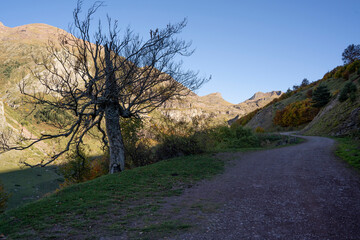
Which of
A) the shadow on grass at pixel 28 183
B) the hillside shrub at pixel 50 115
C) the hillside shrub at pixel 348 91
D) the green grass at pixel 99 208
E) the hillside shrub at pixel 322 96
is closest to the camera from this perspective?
the green grass at pixel 99 208

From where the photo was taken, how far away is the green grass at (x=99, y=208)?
12.7 feet

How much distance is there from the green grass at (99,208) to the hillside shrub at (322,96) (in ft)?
122

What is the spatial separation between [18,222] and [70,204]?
1.17 m

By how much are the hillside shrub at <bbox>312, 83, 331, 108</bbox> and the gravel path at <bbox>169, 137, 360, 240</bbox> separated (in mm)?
33569

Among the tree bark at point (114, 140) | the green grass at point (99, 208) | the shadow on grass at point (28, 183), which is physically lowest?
the shadow on grass at point (28, 183)

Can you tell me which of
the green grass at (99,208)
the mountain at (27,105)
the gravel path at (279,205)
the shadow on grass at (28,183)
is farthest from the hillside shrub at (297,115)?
the shadow on grass at (28,183)

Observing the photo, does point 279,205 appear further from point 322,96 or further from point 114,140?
point 322,96

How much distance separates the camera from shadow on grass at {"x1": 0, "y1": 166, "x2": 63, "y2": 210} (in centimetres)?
2613

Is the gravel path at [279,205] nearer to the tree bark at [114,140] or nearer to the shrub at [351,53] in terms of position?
the tree bark at [114,140]

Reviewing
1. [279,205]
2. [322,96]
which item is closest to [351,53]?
[322,96]

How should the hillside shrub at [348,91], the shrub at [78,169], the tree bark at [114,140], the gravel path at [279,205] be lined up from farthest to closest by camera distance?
the hillside shrub at [348,91], the shrub at [78,169], the tree bark at [114,140], the gravel path at [279,205]

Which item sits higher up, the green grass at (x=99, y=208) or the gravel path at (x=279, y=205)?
the green grass at (x=99, y=208)

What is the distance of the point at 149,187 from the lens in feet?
23.1

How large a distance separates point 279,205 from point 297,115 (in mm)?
41254
